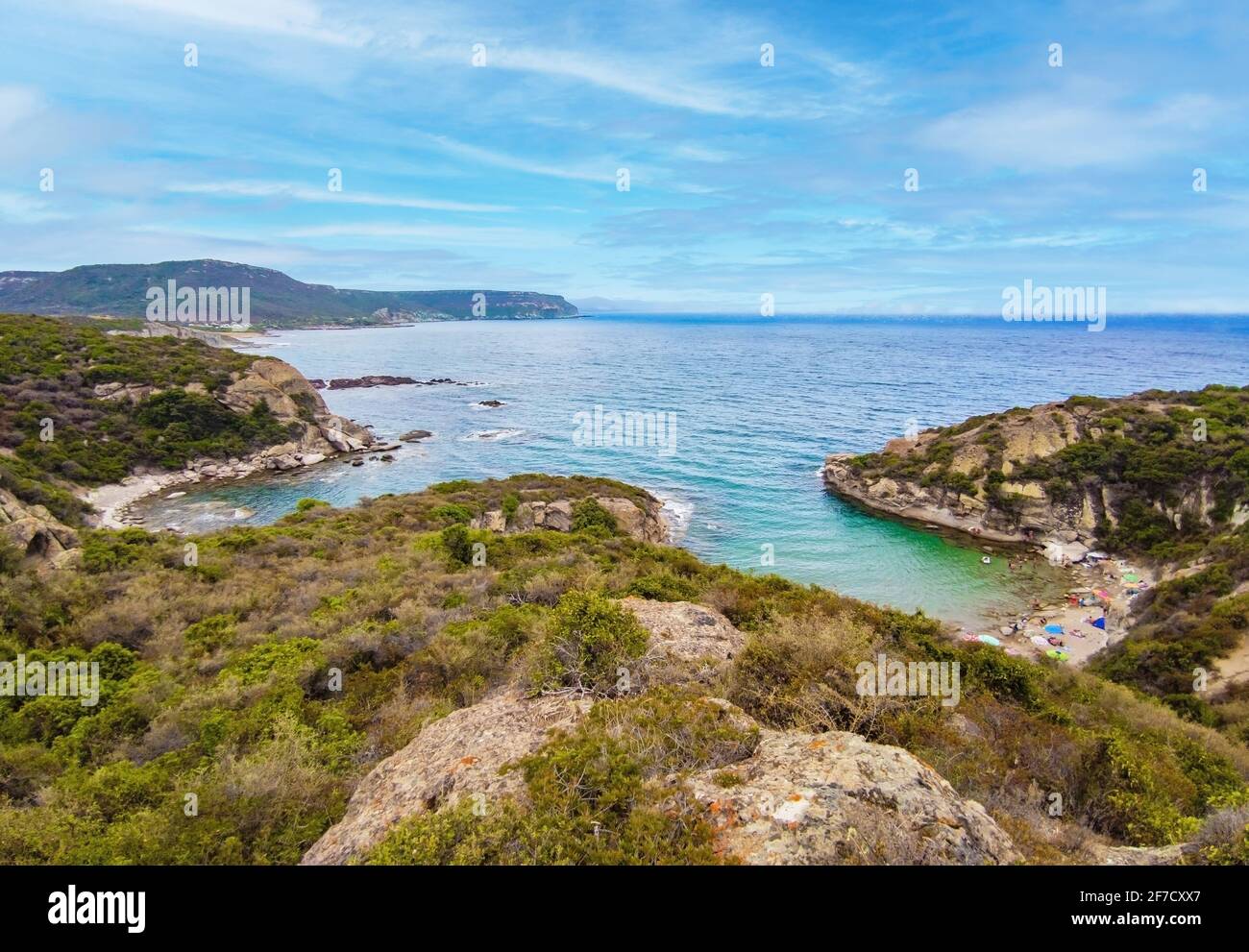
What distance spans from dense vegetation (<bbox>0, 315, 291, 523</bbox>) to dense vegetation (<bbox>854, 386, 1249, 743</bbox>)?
53.5 m

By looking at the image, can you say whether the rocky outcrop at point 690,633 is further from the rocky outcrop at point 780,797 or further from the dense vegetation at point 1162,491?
→ the dense vegetation at point 1162,491

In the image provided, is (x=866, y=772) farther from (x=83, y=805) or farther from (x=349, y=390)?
(x=349, y=390)

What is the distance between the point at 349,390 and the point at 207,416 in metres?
37.4

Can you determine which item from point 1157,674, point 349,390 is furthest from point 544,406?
point 1157,674

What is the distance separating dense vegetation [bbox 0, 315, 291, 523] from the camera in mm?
42062

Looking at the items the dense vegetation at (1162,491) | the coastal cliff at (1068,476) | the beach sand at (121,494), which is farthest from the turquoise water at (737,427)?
the dense vegetation at (1162,491)

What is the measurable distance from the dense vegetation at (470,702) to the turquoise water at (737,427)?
19724mm

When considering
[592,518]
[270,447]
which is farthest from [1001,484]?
[270,447]

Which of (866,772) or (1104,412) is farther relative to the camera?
(1104,412)

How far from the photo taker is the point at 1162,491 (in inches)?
1395

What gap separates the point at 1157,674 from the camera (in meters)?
17.4

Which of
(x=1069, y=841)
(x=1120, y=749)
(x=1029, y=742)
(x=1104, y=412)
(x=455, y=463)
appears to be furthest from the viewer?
(x=455, y=463)

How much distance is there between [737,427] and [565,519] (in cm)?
3521

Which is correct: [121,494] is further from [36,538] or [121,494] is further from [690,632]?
[690,632]
